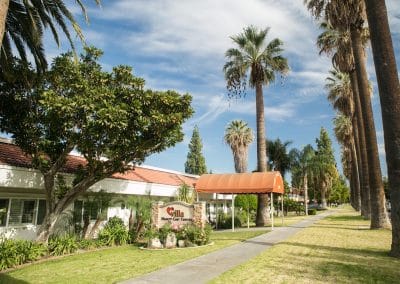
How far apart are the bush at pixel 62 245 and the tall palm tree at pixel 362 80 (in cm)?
1756

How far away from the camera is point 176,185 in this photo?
2925cm

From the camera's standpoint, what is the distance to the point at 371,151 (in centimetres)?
2352

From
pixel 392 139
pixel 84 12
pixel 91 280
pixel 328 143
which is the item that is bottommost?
pixel 91 280

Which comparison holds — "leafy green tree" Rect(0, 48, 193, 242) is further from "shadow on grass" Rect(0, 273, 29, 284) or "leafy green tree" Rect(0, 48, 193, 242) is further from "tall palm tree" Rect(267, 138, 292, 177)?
"tall palm tree" Rect(267, 138, 292, 177)

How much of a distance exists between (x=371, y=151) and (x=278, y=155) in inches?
1265

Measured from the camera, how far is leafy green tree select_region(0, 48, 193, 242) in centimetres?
1431

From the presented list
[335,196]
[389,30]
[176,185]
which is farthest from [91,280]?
[335,196]

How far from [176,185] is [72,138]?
15.0 metres

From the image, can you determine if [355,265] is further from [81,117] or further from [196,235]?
[81,117]

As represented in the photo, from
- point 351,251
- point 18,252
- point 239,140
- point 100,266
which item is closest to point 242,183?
point 351,251

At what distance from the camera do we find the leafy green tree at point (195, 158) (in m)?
78.6

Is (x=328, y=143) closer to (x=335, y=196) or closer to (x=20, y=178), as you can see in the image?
(x=335, y=196)

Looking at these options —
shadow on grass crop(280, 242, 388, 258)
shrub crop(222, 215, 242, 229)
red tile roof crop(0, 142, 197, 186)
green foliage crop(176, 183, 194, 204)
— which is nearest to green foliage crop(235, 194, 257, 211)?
red tile roof crop(0, 142, 197, 186)

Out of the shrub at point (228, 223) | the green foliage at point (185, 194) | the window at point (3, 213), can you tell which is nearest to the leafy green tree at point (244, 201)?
the shrub at point (228, 223)
